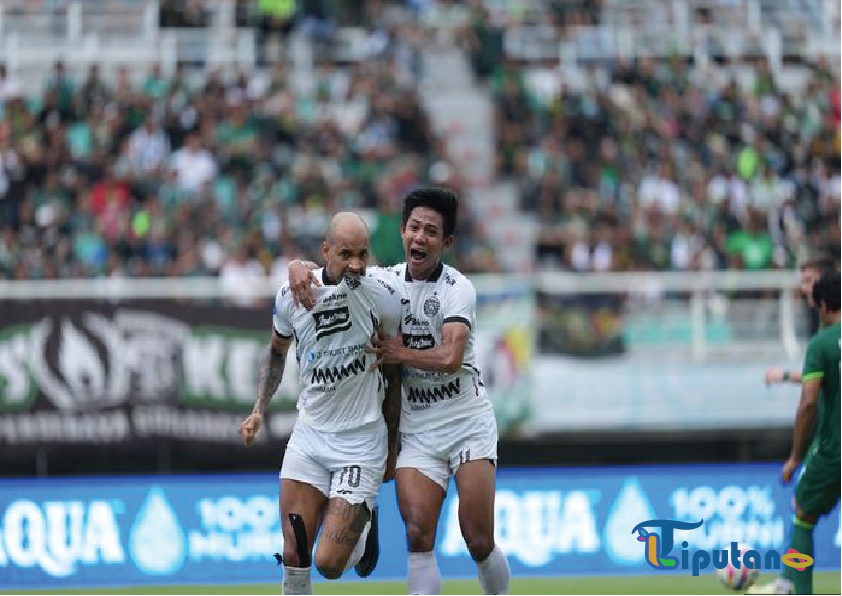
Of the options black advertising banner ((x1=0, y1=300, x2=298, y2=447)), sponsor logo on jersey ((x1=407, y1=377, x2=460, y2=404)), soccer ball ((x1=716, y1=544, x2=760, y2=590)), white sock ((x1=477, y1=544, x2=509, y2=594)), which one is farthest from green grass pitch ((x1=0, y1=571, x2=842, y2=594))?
sponsor logo on jersey ((x1=407, y1=377, x2=460, y2=404))

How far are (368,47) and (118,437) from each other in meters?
9.89

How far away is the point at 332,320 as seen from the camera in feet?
29.4

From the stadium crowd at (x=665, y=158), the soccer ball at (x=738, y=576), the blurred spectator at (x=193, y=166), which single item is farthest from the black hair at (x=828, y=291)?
the blurred spectator at (x=193, y=166)

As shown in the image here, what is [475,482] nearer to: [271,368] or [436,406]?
[436,406]

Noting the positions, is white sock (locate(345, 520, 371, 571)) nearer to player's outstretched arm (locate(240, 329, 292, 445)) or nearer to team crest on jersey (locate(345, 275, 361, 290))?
player's outstretched arm (locate(240, 329, 292, 445))

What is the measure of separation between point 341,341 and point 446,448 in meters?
0.88

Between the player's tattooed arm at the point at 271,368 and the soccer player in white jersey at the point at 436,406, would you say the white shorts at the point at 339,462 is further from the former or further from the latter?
the player's tattooed arm at the point at 271,368

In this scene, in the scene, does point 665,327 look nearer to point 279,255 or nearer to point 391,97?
point 279,255

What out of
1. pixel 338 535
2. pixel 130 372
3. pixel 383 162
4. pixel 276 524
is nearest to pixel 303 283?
pixel 338 535

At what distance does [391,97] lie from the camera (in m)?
23.7

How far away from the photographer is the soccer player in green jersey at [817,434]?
11.1m

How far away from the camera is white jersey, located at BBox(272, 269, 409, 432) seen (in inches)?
353

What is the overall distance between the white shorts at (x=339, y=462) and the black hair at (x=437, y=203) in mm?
1182

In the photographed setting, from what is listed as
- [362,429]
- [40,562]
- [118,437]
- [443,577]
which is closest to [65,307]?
[118,437]
